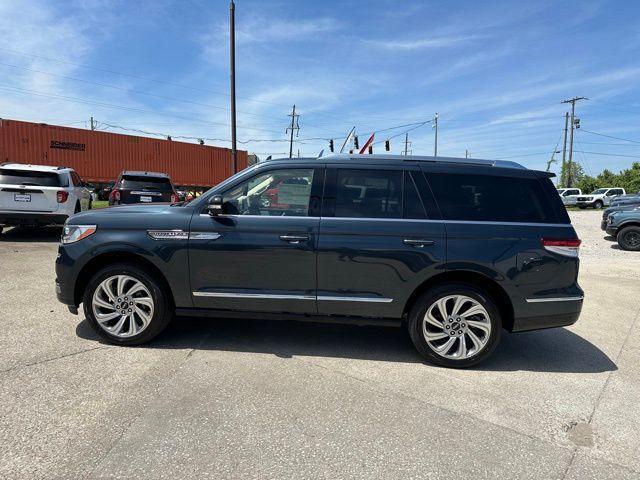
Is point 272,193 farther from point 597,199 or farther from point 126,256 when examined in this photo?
point 597,199

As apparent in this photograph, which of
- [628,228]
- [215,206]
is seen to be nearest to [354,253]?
[215,206]

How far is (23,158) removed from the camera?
2152cm

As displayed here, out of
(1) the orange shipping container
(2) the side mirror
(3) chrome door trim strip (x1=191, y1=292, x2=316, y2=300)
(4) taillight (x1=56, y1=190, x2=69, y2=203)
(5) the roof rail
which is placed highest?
(1) the orange shipping container

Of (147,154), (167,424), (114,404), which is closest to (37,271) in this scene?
(114,404)

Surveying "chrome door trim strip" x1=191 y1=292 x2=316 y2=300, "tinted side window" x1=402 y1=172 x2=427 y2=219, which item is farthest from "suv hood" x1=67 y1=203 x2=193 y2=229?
"tinted side window" x1=402 y1=172 x2=427 y2=219

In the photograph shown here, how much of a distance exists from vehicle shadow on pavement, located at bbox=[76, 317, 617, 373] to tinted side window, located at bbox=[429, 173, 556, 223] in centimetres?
136

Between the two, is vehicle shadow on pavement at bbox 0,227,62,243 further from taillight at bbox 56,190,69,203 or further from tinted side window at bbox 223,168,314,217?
Answer: tinted side window at bbox 223,168,314,217

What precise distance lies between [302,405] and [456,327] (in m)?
1.57

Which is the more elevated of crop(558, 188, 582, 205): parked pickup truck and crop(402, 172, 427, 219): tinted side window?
crop(558, 188, 582, 205): parked pickup truck

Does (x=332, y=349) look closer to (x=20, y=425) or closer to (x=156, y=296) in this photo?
(x=156, y=296)

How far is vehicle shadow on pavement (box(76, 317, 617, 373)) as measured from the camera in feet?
13.5

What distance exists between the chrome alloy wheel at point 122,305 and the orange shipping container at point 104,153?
21.6m

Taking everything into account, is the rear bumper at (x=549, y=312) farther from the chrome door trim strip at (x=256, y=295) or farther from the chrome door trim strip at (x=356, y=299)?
the chrome door trim strip at (x=256, y=295)

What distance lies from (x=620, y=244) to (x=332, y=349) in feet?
38.4
